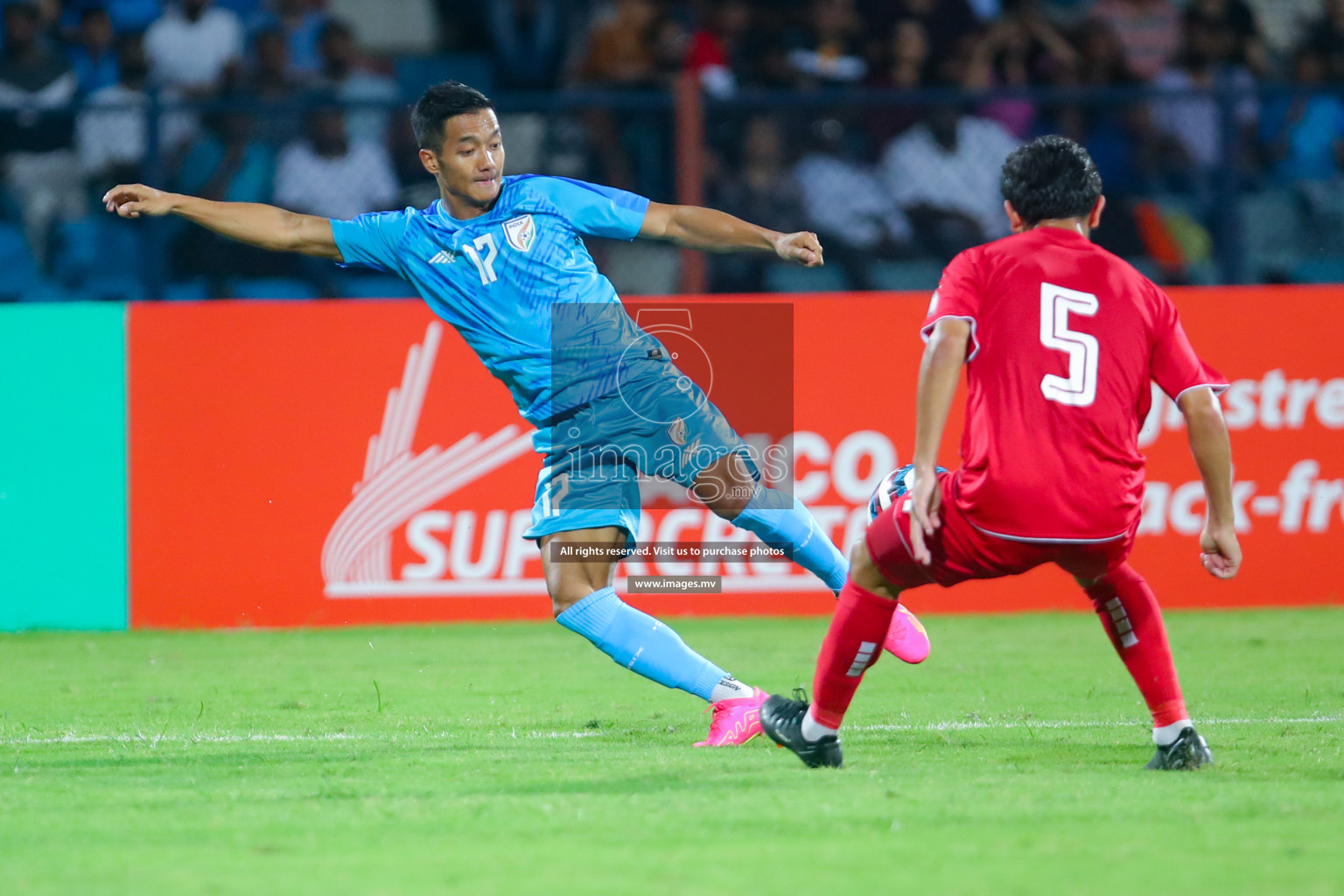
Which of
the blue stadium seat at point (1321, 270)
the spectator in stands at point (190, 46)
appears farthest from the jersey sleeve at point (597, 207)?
the spectator in stands at point (190, 46)

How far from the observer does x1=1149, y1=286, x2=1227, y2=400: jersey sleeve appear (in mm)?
4422

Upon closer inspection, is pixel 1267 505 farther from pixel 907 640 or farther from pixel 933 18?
pixel 933 18

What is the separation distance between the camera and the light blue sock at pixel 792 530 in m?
5.64

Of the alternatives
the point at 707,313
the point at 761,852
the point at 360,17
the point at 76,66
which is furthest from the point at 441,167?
the point at 360,17

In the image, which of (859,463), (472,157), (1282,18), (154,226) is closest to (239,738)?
(472,157)

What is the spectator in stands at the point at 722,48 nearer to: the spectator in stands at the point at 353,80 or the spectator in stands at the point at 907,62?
the spectator in stands at the point at 907,62

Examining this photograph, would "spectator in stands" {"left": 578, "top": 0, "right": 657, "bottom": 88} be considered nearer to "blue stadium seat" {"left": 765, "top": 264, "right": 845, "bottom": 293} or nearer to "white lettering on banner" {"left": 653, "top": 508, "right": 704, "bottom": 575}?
"blue stadium seat" {"left": 765, "top": 264, "right": 845, "bottom": 293}

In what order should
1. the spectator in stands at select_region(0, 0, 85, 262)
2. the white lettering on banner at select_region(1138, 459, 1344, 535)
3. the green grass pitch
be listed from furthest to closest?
the spectator in stands at select_region(0, 0, 85, 262)
the white lettering on banner at select_region(1138, 459, 1344, 535)
the green grass pitch

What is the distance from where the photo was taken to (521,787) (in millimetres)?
4520

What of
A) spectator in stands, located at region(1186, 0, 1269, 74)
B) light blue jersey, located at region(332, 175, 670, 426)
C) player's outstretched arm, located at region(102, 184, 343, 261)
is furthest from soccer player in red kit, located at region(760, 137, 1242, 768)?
spectator in stands, located at region(1186, 0, 1269, 74)

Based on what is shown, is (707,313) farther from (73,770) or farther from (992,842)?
(992,842)

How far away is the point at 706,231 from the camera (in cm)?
532

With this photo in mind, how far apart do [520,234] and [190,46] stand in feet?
23.1

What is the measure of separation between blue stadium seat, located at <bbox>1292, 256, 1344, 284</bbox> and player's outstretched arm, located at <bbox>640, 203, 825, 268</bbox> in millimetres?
5844
